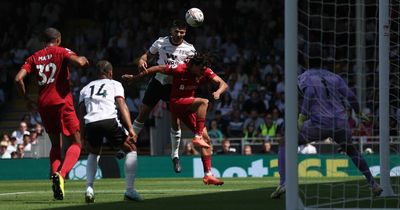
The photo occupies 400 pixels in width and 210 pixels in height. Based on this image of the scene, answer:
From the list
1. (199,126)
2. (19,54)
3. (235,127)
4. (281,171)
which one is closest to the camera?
(281,171)

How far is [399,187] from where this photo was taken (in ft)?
53.8

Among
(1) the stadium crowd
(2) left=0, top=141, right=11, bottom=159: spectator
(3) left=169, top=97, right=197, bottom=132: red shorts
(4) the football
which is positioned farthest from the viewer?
(1) the stadium crowd

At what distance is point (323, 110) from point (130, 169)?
8.82ft

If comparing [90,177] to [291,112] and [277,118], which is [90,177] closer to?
[291,112]

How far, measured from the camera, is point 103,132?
13.9 metres

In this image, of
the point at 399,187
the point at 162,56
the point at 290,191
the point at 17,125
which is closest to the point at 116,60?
the point at 17,125

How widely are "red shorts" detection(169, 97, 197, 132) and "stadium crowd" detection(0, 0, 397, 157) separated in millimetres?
11431

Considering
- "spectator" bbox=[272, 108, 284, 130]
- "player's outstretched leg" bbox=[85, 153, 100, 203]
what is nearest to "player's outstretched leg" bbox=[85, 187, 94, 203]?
"player's outstretched leg" bbox=[85, 153, 100, 203]

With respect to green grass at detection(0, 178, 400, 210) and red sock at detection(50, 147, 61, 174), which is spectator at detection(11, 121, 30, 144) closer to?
green grass at detection(0, 178, 400, 210)

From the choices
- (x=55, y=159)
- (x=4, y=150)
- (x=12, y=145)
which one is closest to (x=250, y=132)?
(x=12, y=145)

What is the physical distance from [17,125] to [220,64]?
6.10m

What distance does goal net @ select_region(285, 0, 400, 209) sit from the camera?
14719 millimetres

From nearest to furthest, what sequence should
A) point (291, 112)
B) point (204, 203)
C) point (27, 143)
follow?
point (291, 112)
point (204, 203)
point (27, 143)

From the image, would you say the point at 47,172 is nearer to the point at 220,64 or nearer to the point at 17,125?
the point at 17,125
